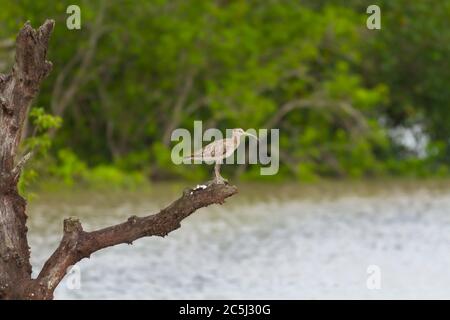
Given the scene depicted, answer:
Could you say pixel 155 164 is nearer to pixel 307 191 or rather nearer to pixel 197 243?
pixel 307 191

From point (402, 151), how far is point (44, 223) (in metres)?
14.3

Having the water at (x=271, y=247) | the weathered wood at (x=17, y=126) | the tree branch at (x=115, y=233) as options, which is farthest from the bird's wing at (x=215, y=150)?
the water at (x=271, y=247)

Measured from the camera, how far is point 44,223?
20672 millimetres

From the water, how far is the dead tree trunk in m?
4.56

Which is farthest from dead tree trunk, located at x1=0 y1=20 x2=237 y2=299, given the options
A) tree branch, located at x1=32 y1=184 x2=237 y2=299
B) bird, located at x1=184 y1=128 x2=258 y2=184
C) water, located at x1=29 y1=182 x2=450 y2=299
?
water, located at x1=29 y1=182 x2=450 y2=299

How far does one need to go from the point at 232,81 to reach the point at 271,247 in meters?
9.67

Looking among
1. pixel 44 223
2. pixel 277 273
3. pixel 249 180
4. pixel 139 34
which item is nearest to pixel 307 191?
pixel 249 180

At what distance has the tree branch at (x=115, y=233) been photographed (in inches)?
377

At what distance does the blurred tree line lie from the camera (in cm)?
2716

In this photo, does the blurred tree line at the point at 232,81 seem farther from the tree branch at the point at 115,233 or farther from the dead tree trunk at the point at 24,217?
the tree branch at the point at 115,233

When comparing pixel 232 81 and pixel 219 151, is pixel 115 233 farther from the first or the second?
pixel 232 81

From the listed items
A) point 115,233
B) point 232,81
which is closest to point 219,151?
point 115,233

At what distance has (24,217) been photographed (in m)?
9.95

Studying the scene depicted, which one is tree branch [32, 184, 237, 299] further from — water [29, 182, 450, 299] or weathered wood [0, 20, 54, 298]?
water [29, 182, 450, 299]
